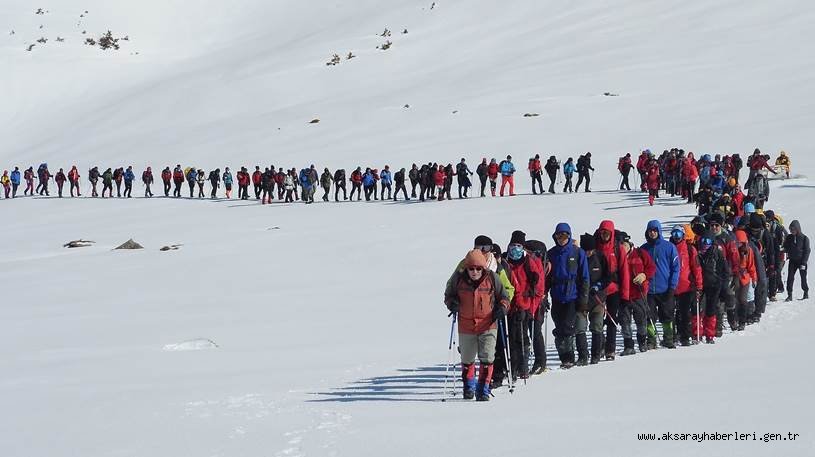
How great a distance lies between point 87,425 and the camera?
874cm

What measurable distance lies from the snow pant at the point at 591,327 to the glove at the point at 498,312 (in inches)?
73.1

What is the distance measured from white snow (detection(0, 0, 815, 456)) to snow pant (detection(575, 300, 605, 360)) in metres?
0.31

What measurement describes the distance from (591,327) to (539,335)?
835 mm

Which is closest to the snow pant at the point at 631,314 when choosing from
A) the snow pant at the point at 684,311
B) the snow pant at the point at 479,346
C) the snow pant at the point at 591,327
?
the snow pant at the point at 591,327

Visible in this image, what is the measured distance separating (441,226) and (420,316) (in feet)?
37.2

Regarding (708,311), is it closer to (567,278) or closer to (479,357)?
(567,278)

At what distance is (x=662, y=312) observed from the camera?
1178cm

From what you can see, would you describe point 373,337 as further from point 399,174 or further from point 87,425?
point 399,174

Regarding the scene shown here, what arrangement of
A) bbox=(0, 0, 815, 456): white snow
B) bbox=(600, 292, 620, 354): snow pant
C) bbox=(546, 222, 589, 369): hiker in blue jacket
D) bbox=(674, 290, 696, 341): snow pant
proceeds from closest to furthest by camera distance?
bbox=(0, 0, 815, 456): white snow → bbox=(546, 222, 589, 369): hiker in blue jacket → bbox=(600, 292, 620, 354): snow pant → bbox=(674, 290, 696, 341): snow pant

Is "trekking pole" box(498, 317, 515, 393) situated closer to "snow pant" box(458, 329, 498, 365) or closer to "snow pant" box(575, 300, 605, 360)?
"snow pant" box(458, 329, 498, 365)

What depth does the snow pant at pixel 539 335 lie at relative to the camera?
1038 cm

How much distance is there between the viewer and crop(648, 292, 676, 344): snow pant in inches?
459

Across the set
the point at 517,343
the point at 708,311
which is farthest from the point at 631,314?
the point at 517,343

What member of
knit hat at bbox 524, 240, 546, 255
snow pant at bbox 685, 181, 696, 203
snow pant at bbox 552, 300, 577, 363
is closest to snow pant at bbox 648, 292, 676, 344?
snow pant at bbox 552, 300, 577, 363
